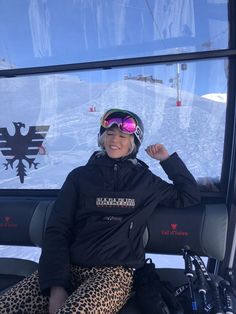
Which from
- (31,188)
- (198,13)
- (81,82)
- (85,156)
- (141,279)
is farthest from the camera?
(31,188)

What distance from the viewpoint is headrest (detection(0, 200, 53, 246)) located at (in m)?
2.84

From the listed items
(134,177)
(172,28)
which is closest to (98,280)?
(134,177)

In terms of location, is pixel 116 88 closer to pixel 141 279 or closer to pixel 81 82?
pixel 81 82

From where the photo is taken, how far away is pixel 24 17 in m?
2.77

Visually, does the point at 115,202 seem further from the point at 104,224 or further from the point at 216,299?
the point at 216,299

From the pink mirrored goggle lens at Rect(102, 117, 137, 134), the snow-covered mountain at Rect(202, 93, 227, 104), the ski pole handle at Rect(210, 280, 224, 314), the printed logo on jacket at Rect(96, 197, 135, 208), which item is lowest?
the ski pole handle at Rect(210, 280, 224, 314)

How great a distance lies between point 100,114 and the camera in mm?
2959

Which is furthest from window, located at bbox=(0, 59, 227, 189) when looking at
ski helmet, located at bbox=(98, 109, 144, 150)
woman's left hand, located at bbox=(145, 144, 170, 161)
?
ski helmet, located at bbox=(98, 109, 144, 150)

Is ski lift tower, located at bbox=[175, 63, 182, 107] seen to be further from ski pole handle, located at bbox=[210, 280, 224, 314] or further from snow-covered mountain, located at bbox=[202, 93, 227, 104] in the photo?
ski pole handle, located at bbox=[210, 280, 224, 314]

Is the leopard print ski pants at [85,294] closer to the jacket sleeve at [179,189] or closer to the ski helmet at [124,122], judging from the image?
the jacket sleeve at [179,189]

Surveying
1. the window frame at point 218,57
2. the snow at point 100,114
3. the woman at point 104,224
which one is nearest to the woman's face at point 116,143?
the woman at point 104,224

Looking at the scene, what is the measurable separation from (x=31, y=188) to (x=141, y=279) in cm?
157

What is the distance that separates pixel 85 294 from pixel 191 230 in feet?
3.41

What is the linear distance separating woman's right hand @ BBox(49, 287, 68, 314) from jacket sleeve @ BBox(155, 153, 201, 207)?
930mm
